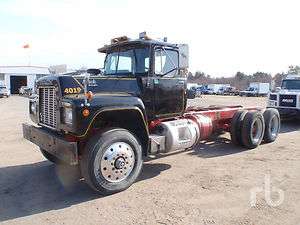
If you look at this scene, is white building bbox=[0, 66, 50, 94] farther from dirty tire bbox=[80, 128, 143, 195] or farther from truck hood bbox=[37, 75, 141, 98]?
dirty tire bbox=[80, 128, 143, 195]

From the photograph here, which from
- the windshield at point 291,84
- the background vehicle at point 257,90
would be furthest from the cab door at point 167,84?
the background vehicle at point 257,90

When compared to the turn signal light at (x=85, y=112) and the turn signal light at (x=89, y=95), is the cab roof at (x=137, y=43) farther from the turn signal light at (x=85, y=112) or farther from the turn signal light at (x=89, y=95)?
the turn signal light at (x=85, y=112)

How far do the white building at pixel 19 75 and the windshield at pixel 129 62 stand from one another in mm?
52067

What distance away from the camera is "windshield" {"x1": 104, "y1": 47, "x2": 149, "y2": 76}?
730 cm

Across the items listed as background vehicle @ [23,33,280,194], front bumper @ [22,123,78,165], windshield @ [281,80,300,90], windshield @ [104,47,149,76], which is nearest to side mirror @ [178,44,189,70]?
background vehicle @ [23,33,280,194]

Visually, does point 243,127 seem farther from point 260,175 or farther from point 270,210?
point 270,210

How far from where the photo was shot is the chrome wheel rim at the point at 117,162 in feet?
20.0

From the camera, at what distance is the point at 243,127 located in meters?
9.60

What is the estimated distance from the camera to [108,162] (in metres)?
6.12

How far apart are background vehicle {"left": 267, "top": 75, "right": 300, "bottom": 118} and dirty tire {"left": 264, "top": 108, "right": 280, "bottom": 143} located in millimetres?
4540

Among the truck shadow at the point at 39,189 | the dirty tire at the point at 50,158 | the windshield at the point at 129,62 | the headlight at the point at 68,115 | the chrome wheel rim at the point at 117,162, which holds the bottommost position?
the truck shadow at the point at 39,189

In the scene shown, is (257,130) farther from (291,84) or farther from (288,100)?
(291,84)

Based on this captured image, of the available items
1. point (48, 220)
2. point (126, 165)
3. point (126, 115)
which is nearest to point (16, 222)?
point (48, 220)

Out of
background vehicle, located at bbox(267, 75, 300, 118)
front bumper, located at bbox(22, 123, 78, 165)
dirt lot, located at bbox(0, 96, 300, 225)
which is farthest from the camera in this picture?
background vehicle, located at bbox(267, 75, 300, 118)
